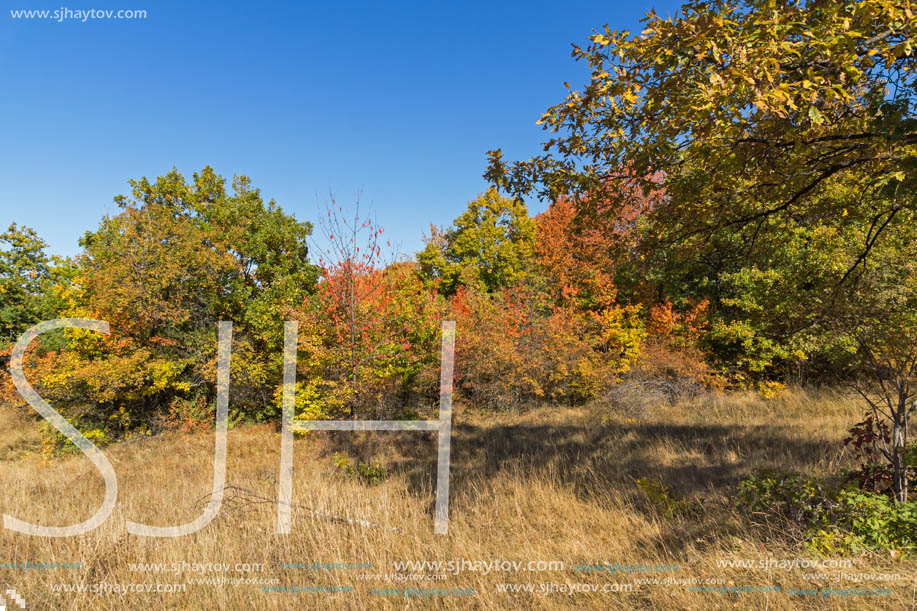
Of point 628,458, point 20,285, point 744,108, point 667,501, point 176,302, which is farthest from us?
point 20,285

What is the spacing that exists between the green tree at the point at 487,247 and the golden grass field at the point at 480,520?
15.1m

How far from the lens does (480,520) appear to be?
14.7ft

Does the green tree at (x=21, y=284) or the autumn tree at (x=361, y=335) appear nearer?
the autumn tree at (x=361, y=335)

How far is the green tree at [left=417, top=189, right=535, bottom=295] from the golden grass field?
15.1 metres

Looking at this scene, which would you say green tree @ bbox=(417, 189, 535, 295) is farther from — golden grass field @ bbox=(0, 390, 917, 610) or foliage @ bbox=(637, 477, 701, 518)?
foliage @ bbox=(637, 477, 701, 518)

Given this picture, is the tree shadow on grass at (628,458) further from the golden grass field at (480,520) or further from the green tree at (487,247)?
the green tree at (487,247)

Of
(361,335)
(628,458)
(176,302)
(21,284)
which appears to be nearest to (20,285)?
(21,284)

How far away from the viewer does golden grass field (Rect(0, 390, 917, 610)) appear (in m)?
3.09

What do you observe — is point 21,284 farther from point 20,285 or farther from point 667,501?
point 667,501

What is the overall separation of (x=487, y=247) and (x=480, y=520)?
68.1 ft

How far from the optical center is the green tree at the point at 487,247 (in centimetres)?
2350

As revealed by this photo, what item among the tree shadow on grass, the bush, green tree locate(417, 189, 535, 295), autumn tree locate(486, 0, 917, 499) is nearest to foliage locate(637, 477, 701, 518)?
the tree shadow on grass

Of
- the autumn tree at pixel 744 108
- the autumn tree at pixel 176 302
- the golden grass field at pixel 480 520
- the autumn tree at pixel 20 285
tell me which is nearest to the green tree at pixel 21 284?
the autumn tree at pixel 20 285

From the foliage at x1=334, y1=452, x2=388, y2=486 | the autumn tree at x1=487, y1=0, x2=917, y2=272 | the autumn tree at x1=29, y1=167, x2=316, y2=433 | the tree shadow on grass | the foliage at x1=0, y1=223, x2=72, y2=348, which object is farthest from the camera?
the foliage at x1=0, y1=223, x2=72, y2=348
